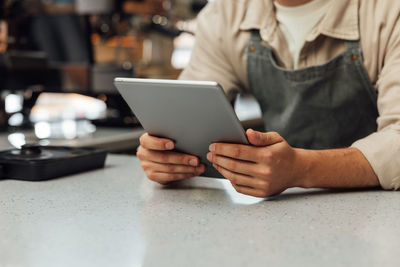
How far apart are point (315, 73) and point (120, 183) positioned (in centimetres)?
60

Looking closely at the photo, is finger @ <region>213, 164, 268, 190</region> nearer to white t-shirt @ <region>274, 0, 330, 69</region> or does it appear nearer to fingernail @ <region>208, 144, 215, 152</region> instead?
fingernail @ <region>208, 144, 215, 152</region>

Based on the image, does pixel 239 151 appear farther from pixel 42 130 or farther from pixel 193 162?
pixel 42 130

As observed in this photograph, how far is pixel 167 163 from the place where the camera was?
112 centimetres

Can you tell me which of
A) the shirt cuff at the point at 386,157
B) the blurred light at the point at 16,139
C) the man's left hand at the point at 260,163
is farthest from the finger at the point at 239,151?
the blurred light at the point at 16,139

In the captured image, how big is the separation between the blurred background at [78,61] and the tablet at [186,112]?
0.79 m

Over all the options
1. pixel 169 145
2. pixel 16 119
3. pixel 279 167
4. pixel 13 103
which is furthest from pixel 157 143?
pixel 13 103

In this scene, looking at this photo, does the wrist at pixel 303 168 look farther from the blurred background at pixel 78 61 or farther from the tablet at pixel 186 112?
the blurred background at pixel 78 61

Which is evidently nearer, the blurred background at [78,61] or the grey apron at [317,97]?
the grey apron at [317,97]

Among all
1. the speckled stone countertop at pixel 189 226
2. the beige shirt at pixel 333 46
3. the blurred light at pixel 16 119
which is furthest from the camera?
the blurred light at pixel 16 119

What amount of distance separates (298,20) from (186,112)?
62 centimetres

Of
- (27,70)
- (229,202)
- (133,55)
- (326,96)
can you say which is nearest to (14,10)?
(27,70)

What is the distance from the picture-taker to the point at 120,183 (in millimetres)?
1167

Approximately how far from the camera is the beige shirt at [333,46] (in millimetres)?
1105

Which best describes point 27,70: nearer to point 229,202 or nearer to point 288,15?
point 288,15
